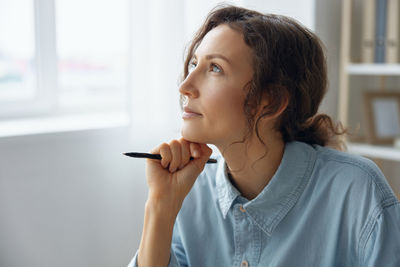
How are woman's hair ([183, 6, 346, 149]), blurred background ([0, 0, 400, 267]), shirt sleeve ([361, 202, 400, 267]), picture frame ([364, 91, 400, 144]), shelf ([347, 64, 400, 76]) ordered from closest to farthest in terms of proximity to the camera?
1. shirt sleeve ([361, 202, 400, 267])
2. woman's hair ([183, 6, 346, 149])
3. blurred background ([0, 0, 400, 267])
4. shelf ([347, 64, 400, 76])
5. picture frame ([364, 91, 400, 144])

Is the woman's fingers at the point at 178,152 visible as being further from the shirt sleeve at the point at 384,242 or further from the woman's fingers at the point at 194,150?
the shirt sleeve at the point at 384,242

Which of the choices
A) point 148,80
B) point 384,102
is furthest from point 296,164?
point 384,102

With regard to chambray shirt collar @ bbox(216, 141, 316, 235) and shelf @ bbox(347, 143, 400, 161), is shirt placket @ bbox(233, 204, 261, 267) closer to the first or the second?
chambray shirt collar @ bbox(216, 141, 316, 235)

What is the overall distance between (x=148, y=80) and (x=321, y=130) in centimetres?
77

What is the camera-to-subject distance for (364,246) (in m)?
0.96

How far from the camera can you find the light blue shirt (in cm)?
96

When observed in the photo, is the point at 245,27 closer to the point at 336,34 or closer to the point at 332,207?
the point at 332,207

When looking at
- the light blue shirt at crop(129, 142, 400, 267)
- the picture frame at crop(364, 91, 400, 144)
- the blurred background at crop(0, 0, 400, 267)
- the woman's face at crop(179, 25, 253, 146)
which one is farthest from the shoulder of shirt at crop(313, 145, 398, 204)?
the picture frame at crop(364, 91, 400, 144)

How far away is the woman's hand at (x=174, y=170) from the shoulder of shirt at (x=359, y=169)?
281 millimetres

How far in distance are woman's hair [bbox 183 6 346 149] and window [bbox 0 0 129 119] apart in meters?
0.93

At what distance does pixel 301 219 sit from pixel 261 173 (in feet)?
0.50

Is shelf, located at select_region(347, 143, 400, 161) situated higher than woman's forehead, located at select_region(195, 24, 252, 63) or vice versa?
woman's forehead, located at select_region(195, 24, 252, 63)

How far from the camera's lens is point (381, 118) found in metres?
2.05

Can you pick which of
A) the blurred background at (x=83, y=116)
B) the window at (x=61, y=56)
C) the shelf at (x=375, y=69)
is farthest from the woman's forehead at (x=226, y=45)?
the shelf at (x=375, y=69)
